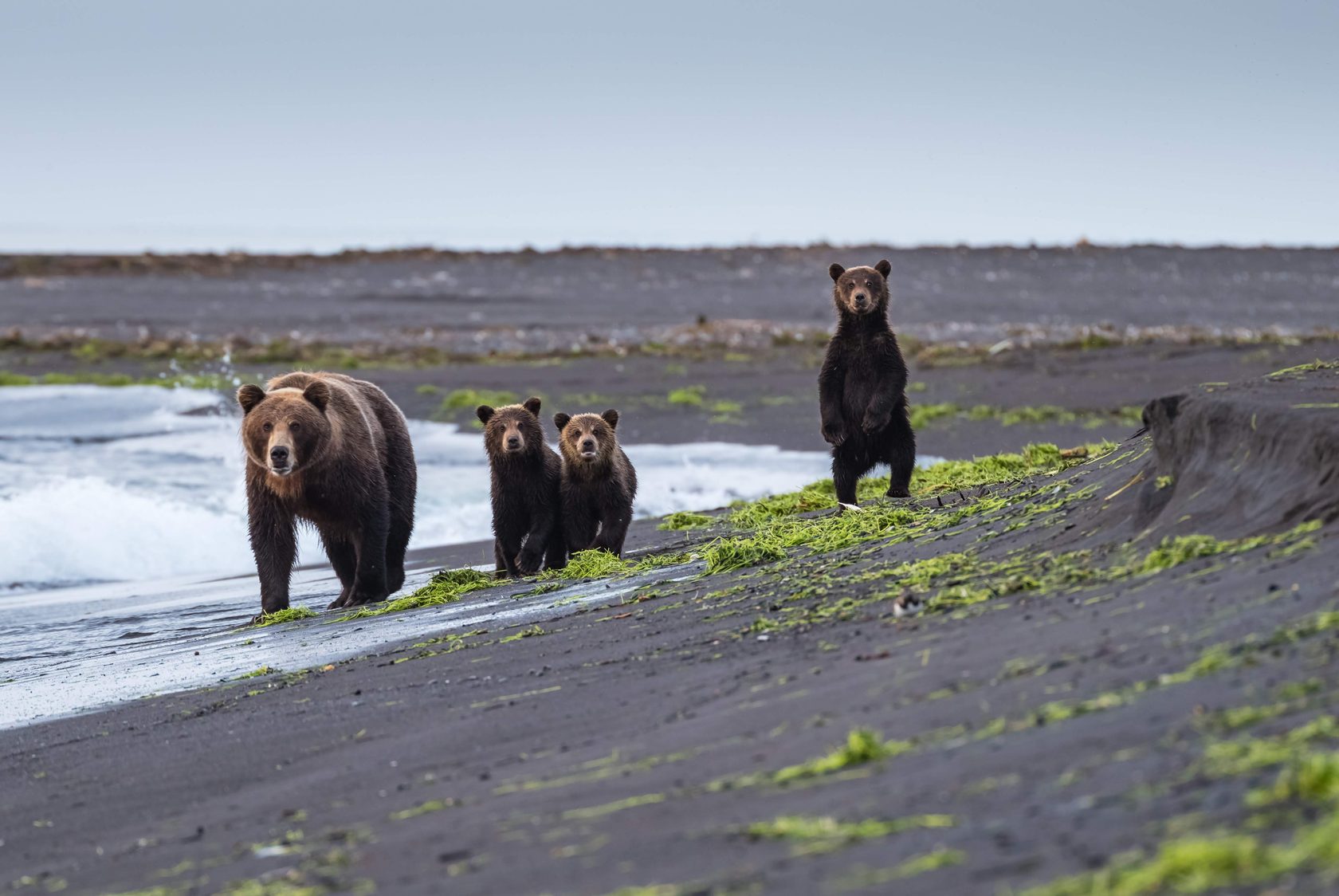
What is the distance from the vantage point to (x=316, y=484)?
9914 millimetres

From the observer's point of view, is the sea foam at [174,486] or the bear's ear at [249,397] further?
the sea foam at [174,486]

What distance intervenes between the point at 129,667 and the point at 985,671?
547 centimetres

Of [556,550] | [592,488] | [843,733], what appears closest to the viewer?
[843,733]

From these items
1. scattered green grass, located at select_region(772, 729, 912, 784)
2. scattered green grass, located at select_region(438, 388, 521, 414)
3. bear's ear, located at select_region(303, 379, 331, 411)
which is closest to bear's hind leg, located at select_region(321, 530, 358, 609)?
bear's ear, located at select_region(303, 379, 331, 411)

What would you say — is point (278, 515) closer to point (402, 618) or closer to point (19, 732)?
point (402, 618)

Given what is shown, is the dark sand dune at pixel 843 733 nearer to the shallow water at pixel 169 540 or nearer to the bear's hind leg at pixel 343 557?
the shallow water at pixel 169 540

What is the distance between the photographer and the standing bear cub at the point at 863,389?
1025 centimetres

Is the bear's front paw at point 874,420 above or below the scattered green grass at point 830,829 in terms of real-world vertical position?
above

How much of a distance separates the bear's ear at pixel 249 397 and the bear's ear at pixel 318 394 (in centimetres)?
29

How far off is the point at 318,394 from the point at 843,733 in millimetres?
6468

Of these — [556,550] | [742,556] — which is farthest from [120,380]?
[742,556]

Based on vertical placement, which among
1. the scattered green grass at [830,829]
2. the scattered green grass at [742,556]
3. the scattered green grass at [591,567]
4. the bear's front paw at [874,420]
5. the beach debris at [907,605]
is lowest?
the scattered green grass at [591,567]

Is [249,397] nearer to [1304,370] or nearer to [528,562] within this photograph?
[528,562]

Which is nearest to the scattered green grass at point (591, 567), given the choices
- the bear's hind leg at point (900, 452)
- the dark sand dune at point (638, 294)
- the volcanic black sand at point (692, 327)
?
the bear's hind leg at point (900, 452)
